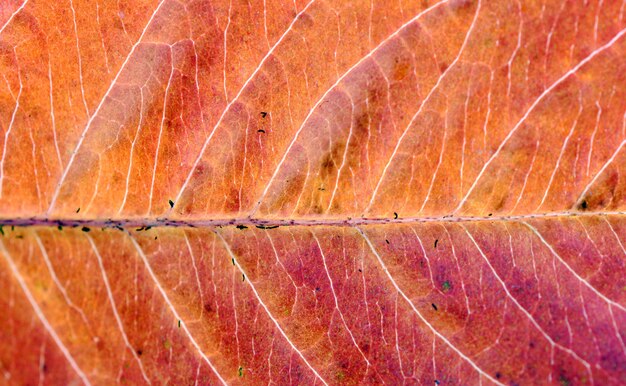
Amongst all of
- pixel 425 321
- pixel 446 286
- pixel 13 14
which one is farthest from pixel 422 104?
pixel 13 14

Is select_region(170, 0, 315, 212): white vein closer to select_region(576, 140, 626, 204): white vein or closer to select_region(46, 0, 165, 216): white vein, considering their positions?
select_region(46, 0, 165, 216): white vein

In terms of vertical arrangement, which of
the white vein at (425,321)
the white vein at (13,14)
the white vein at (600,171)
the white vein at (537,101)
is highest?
the white vein at (13,14)

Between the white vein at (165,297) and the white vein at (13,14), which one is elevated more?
the white vein at (13,14)

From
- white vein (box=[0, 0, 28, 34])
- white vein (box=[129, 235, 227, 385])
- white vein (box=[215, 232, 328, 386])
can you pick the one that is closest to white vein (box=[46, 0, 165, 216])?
white vein (box=[129, 235, 227, 385])

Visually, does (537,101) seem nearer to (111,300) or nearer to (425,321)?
(425,321)

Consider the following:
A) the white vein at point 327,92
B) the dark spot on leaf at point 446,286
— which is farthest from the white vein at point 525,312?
the white vein at point 327,92

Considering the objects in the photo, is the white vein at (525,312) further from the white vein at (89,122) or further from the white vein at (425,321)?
the white vein at (89,122)

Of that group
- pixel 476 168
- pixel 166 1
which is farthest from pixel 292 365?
pixel 166 1

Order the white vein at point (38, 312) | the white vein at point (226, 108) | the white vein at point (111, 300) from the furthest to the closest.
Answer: the white vein at point (226, 108)
the white vein at point (111, 300)
the white vein at point (38, 312)
